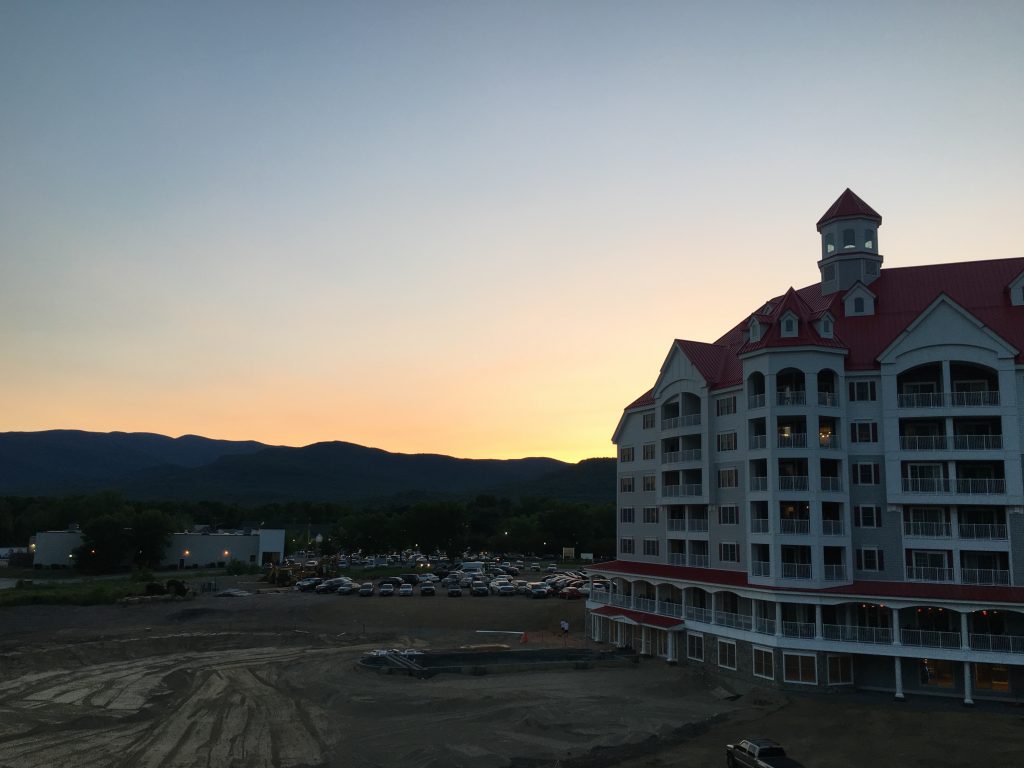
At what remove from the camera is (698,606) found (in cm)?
6097

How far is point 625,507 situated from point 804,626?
26.0 m

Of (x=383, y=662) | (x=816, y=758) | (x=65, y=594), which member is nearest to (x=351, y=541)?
(x=65, y=594)

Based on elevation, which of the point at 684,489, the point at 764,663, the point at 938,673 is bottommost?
the point at 764,663

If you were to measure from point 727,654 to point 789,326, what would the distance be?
2405 cm

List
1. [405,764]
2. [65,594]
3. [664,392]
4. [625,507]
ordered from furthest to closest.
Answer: [65,594] < [625,507] < [664,392] < [405,764]

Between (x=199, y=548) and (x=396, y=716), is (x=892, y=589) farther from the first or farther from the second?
(x=199, y=548)

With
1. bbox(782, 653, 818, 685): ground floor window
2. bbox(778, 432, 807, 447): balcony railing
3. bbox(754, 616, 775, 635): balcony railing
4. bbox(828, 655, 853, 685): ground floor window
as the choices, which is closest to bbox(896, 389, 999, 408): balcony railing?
bbox(778, 432, 807, 447): balcony railing

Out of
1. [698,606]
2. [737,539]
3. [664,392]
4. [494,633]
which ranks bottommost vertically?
[494,633]

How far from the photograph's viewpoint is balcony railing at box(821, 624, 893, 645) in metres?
48.7

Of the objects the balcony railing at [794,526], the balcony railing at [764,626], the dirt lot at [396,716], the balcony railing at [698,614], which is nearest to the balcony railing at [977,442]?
the balcony railing at [794,526]

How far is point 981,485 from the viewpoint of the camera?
5119cm

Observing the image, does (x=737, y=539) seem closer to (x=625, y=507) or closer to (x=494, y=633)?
(x=625, y=507)

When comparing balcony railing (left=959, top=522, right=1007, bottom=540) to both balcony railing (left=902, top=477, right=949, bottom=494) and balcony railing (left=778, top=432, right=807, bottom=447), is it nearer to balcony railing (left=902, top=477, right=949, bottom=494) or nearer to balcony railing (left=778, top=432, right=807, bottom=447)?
balcony railing (left=902, top=477, right=949, bottom=494)

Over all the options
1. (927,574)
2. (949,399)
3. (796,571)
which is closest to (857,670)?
(796,571)
